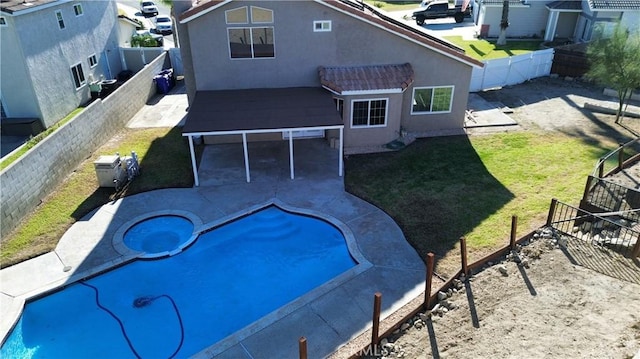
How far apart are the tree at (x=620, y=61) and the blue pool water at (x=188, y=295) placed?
17.3 metres

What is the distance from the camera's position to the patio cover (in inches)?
691

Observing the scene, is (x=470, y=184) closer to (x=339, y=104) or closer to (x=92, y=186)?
(x=339, y=104)

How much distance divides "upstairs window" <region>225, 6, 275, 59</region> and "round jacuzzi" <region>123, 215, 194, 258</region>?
27.9ft

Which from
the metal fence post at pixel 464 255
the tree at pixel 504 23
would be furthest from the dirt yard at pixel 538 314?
the tree at pixel 504 23

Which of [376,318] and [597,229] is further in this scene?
[597,229]

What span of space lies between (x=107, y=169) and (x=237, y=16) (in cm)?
869

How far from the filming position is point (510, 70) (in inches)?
1129

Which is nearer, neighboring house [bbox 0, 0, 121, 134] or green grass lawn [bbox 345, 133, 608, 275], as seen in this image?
green grass lawn [bbox 345, 133, 608, 275]

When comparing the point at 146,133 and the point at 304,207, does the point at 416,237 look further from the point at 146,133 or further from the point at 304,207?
the point at 146,133

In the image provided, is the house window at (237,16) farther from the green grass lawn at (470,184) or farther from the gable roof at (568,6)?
the gable roof at (568,6)

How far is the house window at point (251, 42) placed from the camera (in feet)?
65.5

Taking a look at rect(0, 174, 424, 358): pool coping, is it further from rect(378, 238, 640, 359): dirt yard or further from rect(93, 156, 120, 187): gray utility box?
rect(378, 238, 640, 359): dirt yard

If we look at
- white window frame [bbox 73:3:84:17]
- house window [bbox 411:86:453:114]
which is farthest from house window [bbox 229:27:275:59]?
white window frame [bbox 73:3:84:17]

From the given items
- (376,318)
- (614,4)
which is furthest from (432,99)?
(614,4)
